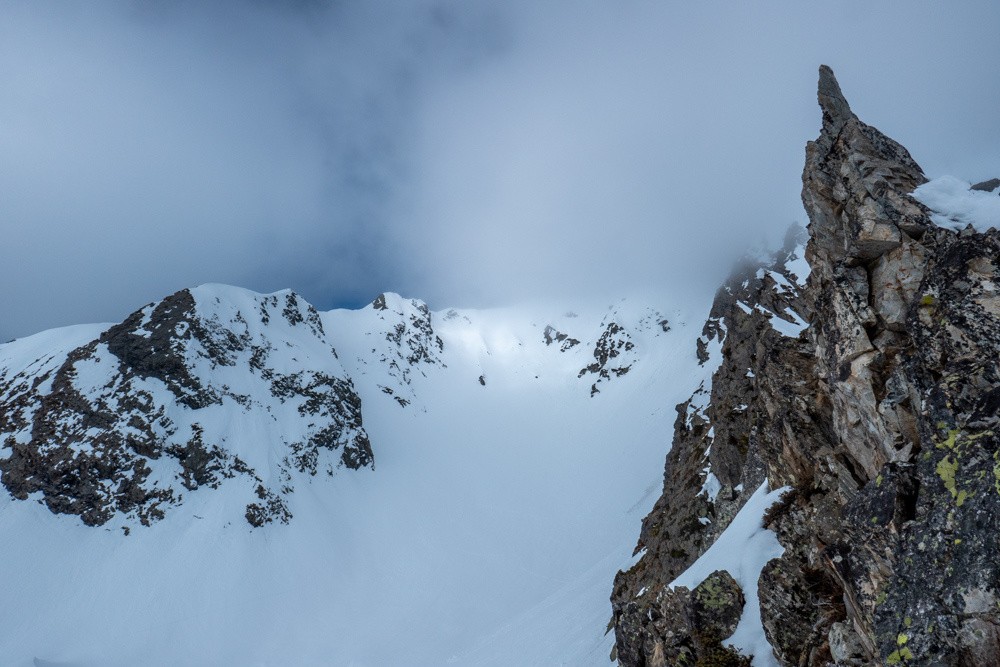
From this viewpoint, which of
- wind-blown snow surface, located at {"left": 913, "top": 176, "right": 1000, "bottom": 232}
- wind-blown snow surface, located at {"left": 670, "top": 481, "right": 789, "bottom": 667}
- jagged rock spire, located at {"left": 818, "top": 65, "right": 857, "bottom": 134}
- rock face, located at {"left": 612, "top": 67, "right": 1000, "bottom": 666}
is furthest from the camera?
jagged rock spire, located at {"left": 818, "top": 65, "right": 857, "bottom": 134}

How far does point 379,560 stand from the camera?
2520 inches

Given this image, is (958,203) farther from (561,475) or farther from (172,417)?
(561,475)

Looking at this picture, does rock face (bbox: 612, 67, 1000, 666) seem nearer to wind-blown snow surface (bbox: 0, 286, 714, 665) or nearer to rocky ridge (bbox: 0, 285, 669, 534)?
wind-blown snow surface (bbox: 0, 286, 714, 665)

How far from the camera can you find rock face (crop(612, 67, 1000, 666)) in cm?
718

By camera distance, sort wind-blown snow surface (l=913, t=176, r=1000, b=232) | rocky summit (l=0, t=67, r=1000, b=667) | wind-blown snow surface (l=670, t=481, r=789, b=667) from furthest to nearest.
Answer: wind-blown snow surface (l=670, t=481, r=789, b=667) < wind-blown snow surface (l=913, t=176, r=1000, b=232) < rocky summit (l=0, t=67, r=1000, b=667)

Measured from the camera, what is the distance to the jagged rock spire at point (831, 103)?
51.3 feet

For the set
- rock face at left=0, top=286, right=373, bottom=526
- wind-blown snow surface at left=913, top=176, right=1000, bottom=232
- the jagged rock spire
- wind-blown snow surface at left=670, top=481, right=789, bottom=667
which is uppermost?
rock face at left=0, top=286, right=373, bottom=526

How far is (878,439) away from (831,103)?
1233cm

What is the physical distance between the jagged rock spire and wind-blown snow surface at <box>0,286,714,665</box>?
28.0 metres

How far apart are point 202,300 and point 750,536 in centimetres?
9175

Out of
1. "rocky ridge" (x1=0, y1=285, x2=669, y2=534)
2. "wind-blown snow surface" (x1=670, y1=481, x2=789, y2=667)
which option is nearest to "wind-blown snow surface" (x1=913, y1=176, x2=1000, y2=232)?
"wind-blown snow surface" (x1=670, y1=481, x2=789, y2=667)

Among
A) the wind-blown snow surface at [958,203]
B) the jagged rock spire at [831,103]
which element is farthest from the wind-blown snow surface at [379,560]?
the jagged rock spire at [831,103]

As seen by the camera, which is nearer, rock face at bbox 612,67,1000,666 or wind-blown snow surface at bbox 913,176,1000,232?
rock face at bbox 612,67,1000,666

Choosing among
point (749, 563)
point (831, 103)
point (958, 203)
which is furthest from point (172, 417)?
point (958, 203)
